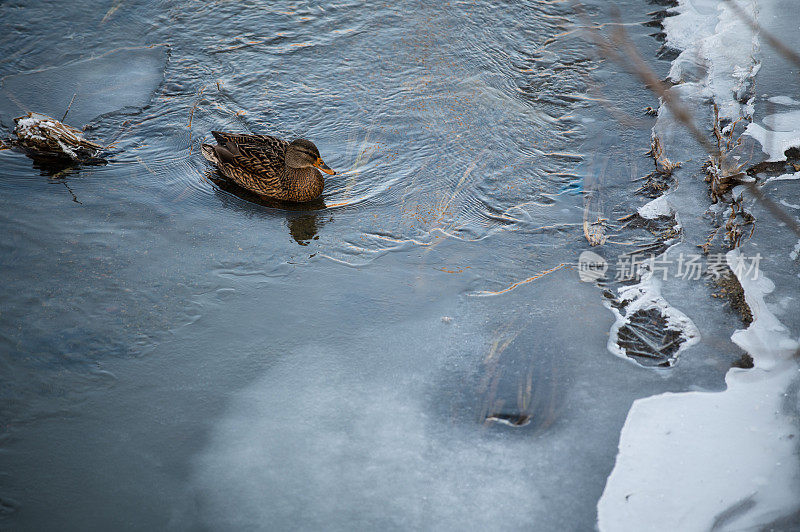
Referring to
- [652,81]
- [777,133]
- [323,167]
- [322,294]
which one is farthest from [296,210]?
[777,133]

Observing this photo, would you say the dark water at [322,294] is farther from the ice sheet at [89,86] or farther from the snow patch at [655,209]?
the snow patch at [655,209]

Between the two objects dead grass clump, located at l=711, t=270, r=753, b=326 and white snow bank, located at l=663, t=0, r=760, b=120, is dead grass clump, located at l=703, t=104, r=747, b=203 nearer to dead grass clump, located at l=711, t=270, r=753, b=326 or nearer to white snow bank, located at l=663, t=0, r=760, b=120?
white snow bank, located at l=663, t=0, r=760, b=120

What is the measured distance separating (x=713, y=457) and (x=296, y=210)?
3.42 m

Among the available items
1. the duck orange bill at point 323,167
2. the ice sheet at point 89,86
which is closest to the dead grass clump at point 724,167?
the duck orange bill at point 323,167

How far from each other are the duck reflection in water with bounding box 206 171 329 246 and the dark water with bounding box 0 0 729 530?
37mm

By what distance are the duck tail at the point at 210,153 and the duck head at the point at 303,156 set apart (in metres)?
0.72

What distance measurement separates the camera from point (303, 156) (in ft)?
16.4

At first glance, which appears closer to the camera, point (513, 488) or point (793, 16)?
point (513, 488)

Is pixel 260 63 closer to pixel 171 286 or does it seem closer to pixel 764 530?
pixel 171 286

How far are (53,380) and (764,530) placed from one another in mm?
3633

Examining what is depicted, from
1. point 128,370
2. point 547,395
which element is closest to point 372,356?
point 547,395

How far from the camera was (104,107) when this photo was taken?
20.0 feet

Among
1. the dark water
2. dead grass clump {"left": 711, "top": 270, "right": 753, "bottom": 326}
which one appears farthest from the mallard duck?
dead grass clump {"left": 711, "top": 270, "right": 753, "bottom": 326}

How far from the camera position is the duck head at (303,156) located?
16.4 feet
